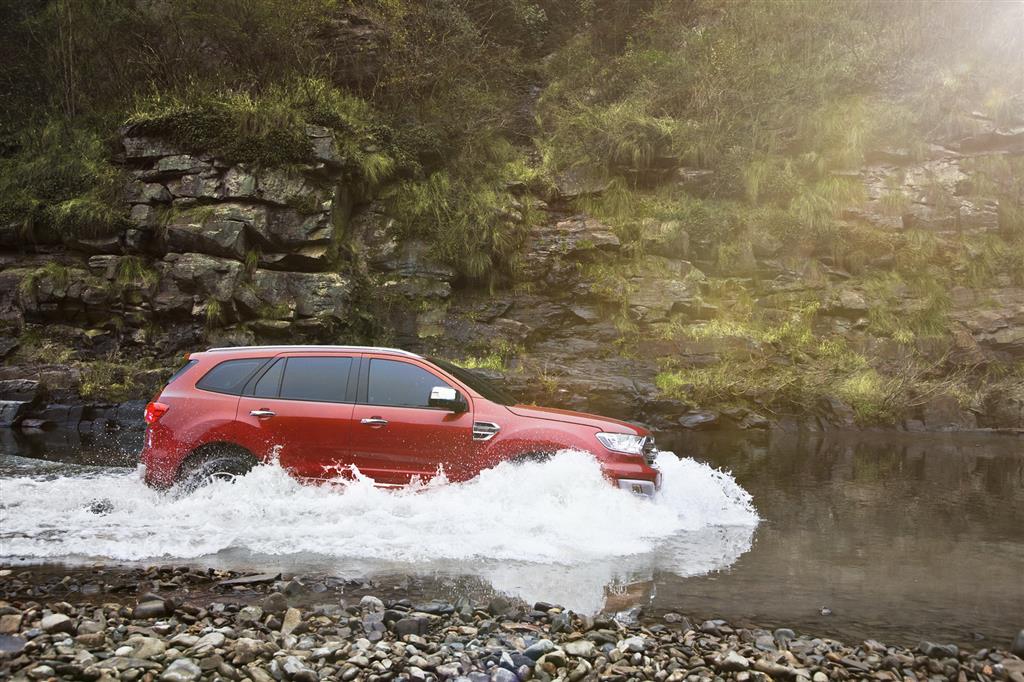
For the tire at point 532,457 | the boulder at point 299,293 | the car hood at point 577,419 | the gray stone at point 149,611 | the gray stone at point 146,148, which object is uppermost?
the gray stone at point 146,148

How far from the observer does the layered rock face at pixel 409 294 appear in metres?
14.8

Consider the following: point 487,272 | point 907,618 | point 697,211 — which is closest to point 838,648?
point 907,618

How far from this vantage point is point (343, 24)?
19.1 meters

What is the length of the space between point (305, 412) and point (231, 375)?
3.16 feet

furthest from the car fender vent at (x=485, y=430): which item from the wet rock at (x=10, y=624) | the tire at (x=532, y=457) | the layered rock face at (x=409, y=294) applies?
the layered rock face at (x=409, y=294)

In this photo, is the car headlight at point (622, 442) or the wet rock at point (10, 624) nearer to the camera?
→ the wet rock at point (10, 624)

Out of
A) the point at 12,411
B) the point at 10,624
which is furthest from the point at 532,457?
the point at 12,411

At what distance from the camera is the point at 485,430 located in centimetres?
646

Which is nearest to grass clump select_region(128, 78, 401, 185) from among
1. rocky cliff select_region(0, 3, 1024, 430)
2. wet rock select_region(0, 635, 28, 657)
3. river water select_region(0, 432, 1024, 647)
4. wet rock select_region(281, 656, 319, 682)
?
rocky cliff select_region(0, 3, 1024, 430)

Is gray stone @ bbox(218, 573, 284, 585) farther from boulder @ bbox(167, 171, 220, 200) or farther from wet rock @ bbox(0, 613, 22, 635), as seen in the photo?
boulder @ bbox(167, 171, 220, 200)

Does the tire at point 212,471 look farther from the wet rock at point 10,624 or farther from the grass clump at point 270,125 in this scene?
the grass clump at point 270,125

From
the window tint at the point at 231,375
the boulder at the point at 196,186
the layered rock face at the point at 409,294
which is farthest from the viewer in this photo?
the boulder at the point at 196,186

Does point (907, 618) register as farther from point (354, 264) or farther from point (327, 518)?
point (354, 264)

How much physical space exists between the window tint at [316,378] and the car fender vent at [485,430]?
1.35 m
